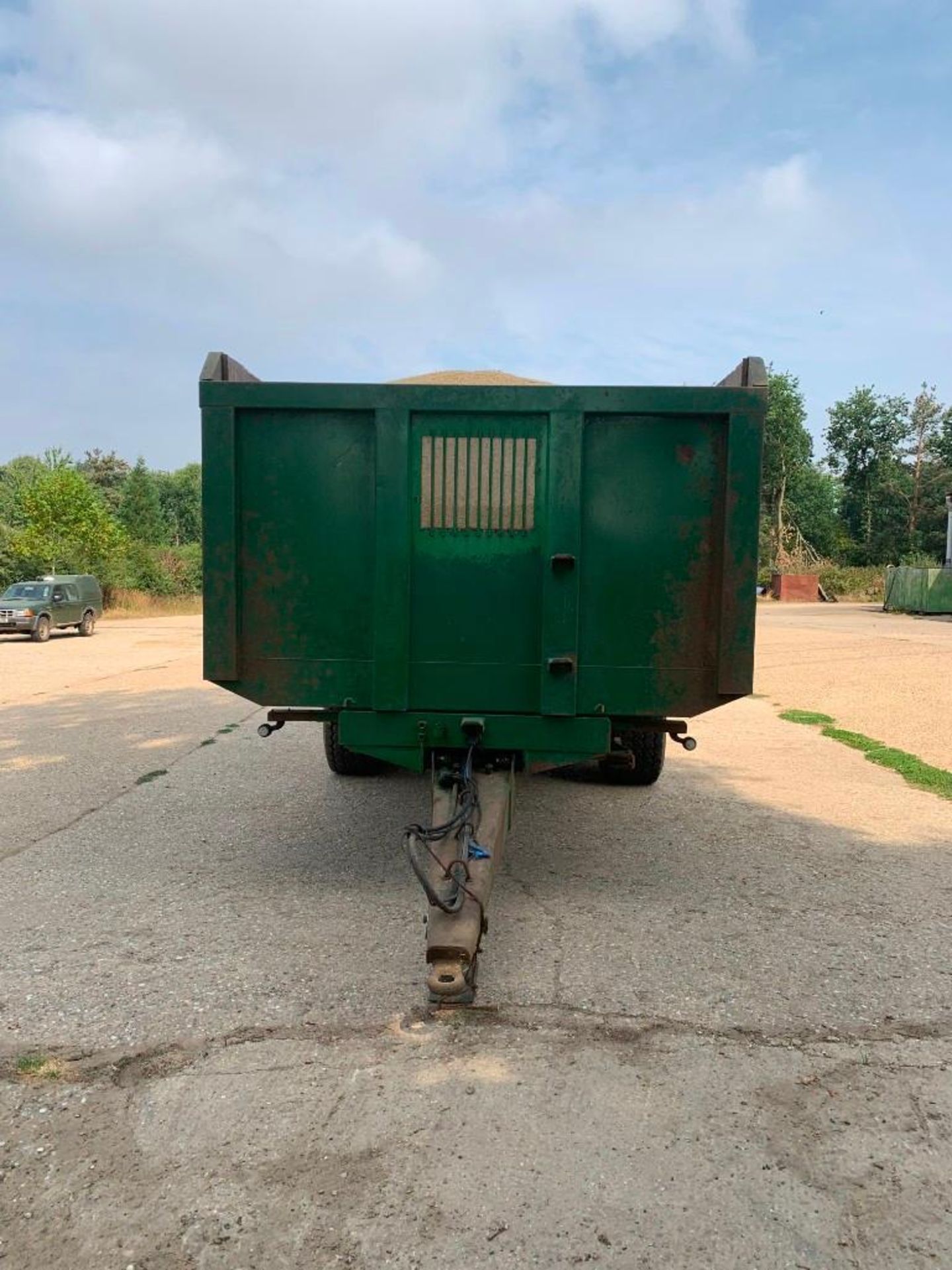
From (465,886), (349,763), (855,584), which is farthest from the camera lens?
(855,584)

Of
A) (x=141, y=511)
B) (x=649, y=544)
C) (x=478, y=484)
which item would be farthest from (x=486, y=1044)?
(x=141, y=511)

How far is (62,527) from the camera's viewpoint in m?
38.3

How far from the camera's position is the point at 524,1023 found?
11.5 feet

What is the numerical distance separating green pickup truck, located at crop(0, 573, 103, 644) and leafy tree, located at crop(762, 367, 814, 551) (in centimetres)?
4759

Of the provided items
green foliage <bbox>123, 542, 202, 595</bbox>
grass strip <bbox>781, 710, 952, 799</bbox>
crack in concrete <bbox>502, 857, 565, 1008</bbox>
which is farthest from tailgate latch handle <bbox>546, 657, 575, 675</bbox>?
green foliage <bbox>123, 542, 202, 595</bbox>

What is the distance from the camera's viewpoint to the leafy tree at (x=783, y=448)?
6575 centimetres

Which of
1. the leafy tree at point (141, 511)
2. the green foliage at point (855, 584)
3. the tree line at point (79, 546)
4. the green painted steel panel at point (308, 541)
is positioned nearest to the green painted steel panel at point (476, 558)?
the green painted steel panel at point (308, 541)

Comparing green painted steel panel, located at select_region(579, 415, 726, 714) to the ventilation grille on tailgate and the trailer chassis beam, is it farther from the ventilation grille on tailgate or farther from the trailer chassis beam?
the trailer chassis beam

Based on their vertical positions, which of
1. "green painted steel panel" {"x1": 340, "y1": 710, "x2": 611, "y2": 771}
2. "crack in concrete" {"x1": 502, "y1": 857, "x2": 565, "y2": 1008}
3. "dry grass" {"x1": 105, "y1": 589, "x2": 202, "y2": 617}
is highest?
"green painted steel panel" {"x1": 340, "y1": 710, "x2": 611, "y2": 771}

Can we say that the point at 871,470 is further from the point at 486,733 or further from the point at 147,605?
the point at 486,733

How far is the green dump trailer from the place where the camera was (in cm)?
441

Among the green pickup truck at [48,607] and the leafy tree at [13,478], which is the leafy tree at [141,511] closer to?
the leafy tree at [13,478]

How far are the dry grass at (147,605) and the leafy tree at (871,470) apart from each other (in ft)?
146

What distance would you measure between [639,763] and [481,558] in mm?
3246
